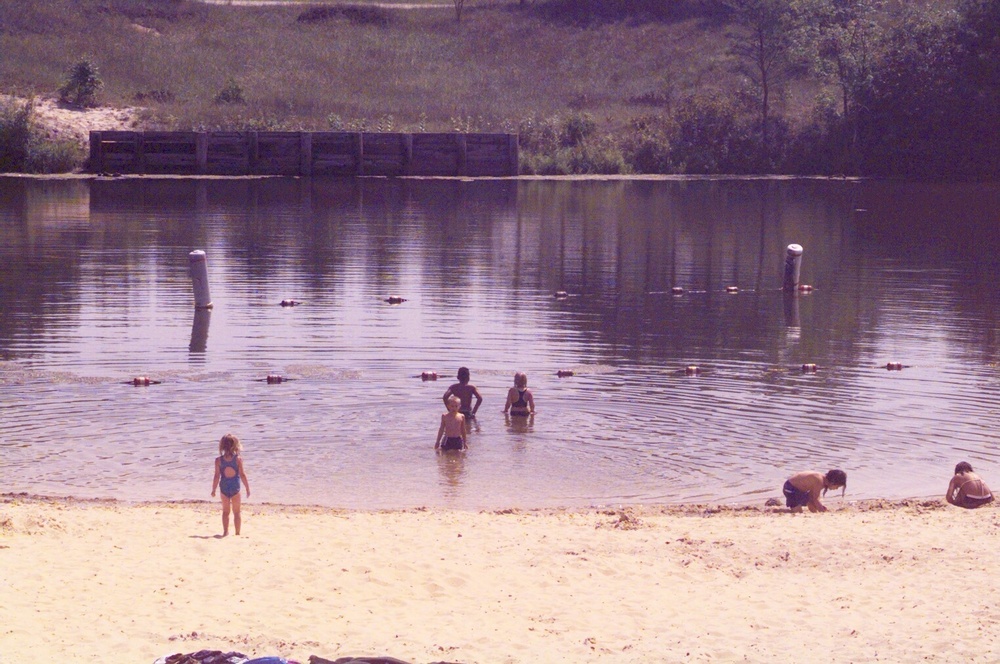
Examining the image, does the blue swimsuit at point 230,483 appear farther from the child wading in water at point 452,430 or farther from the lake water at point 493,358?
the child wading in water at point 452,430

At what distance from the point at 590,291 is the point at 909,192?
43.7 meters

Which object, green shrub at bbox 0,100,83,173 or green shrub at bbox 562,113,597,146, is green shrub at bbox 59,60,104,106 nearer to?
green shrub at bbox 0,100,83,173

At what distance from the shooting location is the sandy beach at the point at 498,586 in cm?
993

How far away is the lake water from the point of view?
661 inches

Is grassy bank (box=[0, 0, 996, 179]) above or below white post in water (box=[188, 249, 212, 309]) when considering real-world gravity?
above

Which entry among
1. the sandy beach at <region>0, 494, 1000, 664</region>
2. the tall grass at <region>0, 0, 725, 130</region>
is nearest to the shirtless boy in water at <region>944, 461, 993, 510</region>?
the sandy beach at <region>0, 494, 1000, 664</region>

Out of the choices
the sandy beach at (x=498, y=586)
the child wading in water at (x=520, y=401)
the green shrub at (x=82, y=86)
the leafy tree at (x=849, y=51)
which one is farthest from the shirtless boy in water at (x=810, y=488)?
the green shrub at (x=82, y=86)

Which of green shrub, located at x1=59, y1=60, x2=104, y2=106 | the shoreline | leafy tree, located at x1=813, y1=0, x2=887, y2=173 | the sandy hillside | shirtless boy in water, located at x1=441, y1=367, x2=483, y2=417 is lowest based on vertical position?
the shoreline

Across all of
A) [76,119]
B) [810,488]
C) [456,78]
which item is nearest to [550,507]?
[810,488]

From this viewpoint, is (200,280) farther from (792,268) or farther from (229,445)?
(229,445)

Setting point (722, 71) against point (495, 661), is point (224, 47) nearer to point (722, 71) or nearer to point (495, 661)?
point (722, 71)

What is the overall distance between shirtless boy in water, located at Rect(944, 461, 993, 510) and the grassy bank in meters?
65.7

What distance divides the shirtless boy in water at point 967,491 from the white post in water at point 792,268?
18049 millimetres

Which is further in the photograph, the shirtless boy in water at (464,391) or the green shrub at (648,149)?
the green shrub at (648,149)
